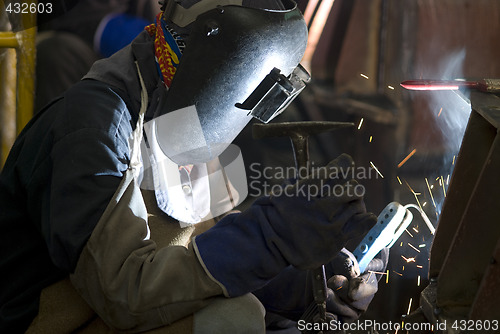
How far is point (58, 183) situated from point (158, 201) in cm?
47

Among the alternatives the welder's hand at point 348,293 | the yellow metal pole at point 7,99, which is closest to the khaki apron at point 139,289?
the welder's hand at point 348,293

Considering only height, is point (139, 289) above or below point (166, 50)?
below

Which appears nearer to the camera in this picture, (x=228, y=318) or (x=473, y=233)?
(x=473, y=233)

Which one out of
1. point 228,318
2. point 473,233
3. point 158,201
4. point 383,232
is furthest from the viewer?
point 383,232

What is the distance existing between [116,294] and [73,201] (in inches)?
10.0

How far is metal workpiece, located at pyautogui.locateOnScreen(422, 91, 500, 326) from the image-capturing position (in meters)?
1.28

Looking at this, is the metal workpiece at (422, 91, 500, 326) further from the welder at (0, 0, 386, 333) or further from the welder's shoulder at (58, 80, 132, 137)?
the welder's shoulder at (58, 80, 132, 137)

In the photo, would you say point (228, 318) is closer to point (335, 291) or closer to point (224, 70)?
point (335, 291)

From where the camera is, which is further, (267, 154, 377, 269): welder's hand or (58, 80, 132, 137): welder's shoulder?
(58, 80, 132, 137): welder's shoulder

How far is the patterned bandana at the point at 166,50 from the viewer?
1724mm

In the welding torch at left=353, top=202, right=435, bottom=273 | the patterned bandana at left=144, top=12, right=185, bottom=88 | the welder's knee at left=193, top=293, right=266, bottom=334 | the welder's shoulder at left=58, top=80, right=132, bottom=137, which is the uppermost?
the patterned bandana at left=144, top=12, right=185, bottom=88

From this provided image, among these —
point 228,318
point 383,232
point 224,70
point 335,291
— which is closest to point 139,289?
point 228,318

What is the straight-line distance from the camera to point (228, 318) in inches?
57.4

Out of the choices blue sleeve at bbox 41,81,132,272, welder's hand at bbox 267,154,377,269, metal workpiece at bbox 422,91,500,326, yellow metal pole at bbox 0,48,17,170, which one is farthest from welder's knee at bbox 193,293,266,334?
yellow metal pole at bbox 0,48,17,170
